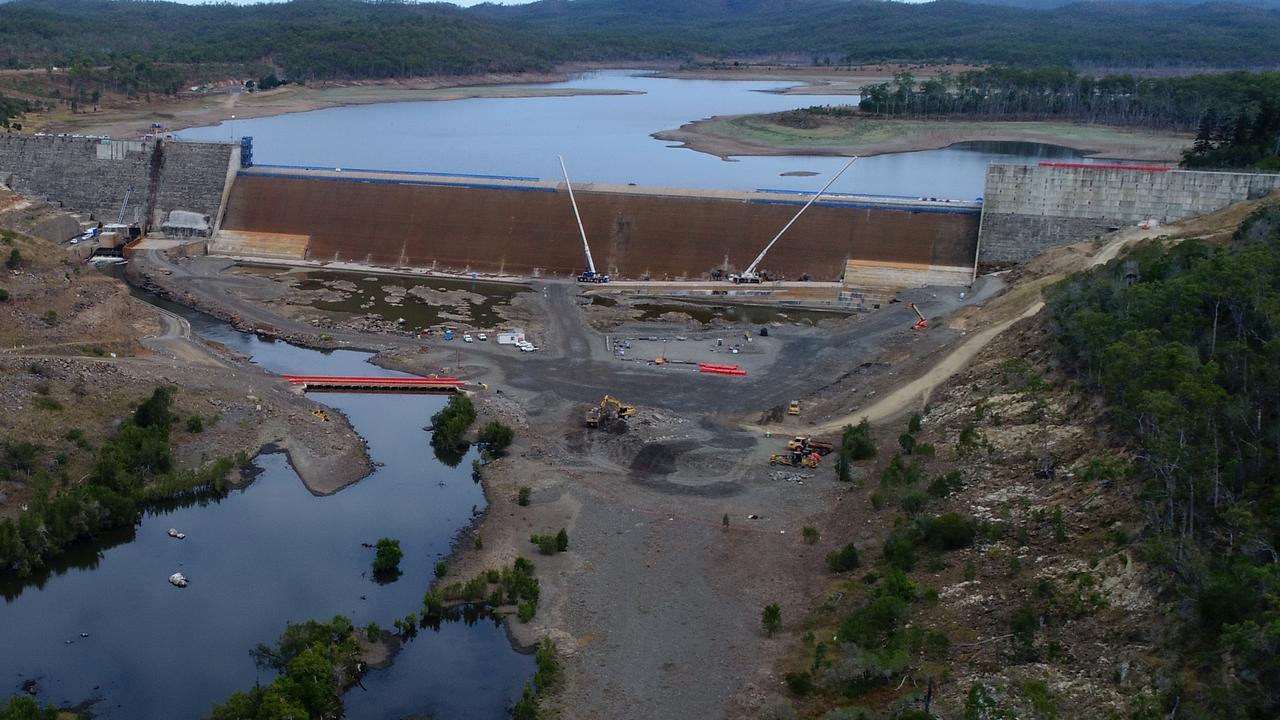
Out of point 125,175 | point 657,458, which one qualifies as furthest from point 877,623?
point 125,175

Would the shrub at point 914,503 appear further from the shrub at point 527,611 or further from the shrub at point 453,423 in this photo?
the shrub at point 453,423

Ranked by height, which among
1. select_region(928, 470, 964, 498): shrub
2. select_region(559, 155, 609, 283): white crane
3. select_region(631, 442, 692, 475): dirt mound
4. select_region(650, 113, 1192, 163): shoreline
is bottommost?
select_region(631, 442, 692, 475): dirt mound

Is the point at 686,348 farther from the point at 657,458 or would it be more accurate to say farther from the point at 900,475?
the point at 900,475

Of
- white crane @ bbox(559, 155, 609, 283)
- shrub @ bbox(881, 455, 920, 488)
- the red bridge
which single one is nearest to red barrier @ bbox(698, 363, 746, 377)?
the red bridge

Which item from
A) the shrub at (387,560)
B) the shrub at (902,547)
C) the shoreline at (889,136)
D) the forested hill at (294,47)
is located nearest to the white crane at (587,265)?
the shrub at (387,560)

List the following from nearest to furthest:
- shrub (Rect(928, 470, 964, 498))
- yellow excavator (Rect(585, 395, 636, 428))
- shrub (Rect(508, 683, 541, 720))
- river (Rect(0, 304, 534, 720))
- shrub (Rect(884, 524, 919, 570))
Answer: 1. shrub (Rect(508, 683, 541, 720))
2. river (Rect(0, 304, 534, 720))
3. shrub (Rect(884, 524, 919, 570))
4. shrub (Rect(928, 470, 964, 498))
5. yellow excavator (Rect(585, 395, 636, 428))

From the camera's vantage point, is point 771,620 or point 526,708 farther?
point 771,620

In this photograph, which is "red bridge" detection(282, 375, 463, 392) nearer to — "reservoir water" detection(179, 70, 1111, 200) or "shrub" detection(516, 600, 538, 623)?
"shrub" detection(516, 600, 538, 623)
